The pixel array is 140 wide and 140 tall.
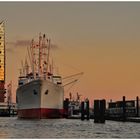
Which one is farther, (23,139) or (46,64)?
(46,64)

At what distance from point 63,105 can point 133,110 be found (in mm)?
39595

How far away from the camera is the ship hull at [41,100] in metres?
103

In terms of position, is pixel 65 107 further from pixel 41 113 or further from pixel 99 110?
pixel 99 110

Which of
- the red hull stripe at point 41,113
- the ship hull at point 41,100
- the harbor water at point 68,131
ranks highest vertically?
the ship hull at point 41,100

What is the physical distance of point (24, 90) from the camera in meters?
109

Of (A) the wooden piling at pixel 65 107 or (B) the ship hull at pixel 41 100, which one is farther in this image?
(A) the wooden piling at pixel 65 107

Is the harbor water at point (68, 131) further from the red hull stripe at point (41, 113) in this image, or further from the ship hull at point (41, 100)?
the ship hull at point (41, 100)

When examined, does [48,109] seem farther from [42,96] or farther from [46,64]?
[46,64]

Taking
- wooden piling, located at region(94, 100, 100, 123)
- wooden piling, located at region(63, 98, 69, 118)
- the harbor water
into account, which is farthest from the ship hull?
the harbor water

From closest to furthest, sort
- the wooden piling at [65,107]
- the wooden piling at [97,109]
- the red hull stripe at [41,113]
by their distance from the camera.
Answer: the wooden piling at [97,109]
the red hull stripe at [41,113]
the wooden piling at [65,107]

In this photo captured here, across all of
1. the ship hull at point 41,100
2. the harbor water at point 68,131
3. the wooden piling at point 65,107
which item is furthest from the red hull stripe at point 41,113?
the harbor water at point 68,131

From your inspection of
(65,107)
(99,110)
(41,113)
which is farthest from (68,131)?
(65,107)

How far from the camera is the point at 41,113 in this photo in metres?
100

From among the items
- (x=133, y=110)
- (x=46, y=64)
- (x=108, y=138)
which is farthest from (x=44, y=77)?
(x=108, y=138)
